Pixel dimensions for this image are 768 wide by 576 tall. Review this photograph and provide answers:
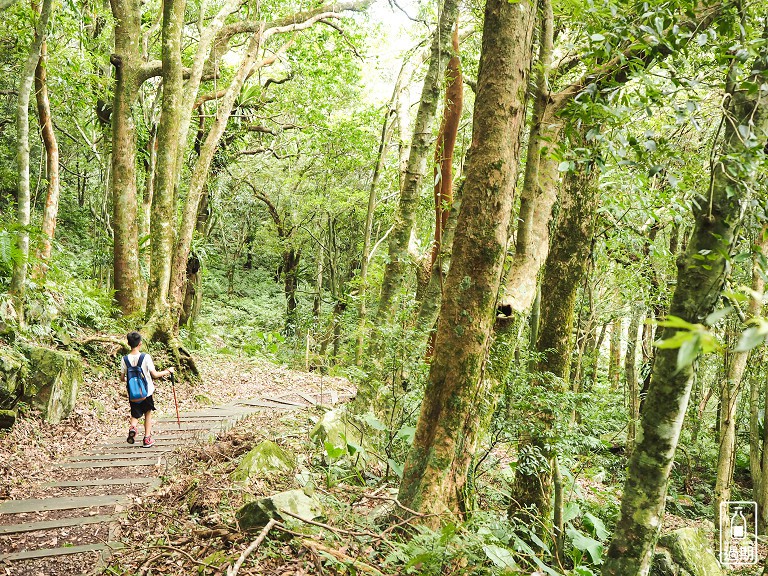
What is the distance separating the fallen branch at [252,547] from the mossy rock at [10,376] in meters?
4.96

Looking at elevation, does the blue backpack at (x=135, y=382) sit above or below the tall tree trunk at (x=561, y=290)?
below

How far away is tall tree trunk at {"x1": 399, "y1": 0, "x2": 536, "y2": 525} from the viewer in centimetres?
423

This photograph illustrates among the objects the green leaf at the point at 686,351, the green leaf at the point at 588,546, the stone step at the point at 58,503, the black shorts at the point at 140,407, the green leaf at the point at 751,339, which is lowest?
the green leaf at the point at 588,546

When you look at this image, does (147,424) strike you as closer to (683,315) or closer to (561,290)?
(561,290)

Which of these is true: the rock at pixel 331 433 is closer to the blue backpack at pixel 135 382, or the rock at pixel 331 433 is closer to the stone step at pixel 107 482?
the stone step at pixel 107 482

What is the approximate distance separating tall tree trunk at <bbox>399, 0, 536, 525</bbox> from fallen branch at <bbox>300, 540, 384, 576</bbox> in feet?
2.13

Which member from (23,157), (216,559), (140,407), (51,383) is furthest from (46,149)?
Answer: (216,559)

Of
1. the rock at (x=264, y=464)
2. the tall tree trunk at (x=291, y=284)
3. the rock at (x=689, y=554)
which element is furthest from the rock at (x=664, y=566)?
the tall tree trunk at (x=291, y=284)

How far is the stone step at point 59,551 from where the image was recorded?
4410 millimetres

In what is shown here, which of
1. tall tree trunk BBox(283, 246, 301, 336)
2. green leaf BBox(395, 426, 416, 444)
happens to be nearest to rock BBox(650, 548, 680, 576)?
green leaf BBox(395, 426, 416, 444)

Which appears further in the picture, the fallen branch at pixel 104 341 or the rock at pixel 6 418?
the fallen branch at pixel 104 341

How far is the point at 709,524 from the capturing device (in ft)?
34.2

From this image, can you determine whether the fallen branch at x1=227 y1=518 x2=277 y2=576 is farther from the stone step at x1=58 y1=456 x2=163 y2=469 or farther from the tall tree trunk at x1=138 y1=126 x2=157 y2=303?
the tall tree trunk at x1=138 y1=126 x2=157 y2=303

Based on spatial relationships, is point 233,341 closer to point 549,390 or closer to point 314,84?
point 314,84
